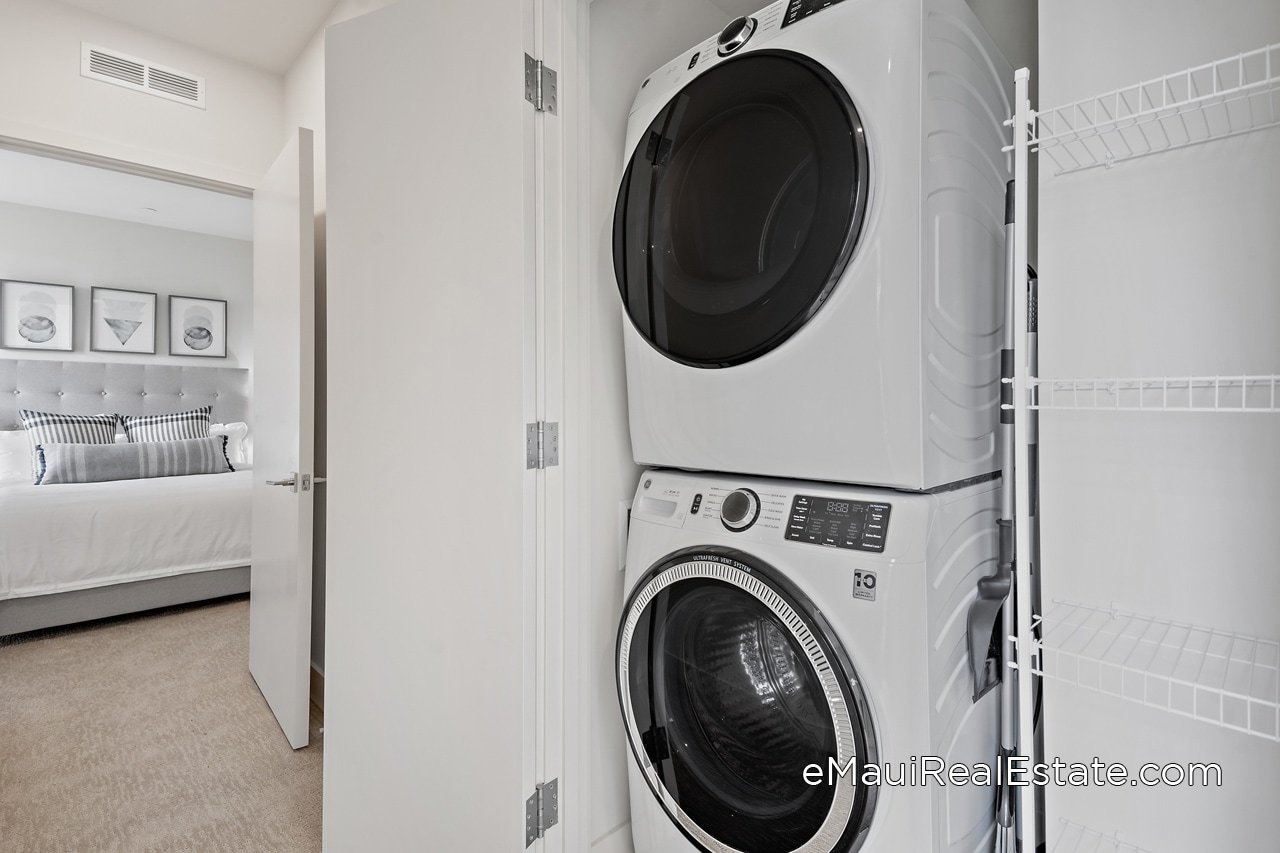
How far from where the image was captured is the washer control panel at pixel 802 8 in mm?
1109

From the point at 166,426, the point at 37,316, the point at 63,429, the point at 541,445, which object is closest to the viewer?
the point at 541,445

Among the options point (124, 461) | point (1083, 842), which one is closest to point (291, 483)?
point (1083, 842)

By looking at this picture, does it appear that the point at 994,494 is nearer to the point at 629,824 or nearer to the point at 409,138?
the point at 629,824

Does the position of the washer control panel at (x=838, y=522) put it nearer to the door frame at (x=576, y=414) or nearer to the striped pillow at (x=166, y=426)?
the door frame at (x=576, y=414)

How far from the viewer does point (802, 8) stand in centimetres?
114

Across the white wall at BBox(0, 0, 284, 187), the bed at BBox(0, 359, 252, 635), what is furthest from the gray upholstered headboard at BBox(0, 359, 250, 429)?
the white wall at BBox(0, 0, 284, 187)

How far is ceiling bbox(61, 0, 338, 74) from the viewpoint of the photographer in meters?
2.56

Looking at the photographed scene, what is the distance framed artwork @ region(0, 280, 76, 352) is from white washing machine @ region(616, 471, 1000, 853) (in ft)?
18.2

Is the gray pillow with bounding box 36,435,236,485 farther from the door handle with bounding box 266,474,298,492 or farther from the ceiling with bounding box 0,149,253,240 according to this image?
the door handle with bounding box 266,474,298,492

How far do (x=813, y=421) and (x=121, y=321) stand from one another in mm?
5923

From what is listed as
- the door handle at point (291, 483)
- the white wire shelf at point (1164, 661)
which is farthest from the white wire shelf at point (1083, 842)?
the door handle at point (291, 483)

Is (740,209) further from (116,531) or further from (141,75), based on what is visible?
(116,531)

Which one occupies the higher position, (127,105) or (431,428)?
(127,105)

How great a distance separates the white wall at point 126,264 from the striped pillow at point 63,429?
0.53 metres
